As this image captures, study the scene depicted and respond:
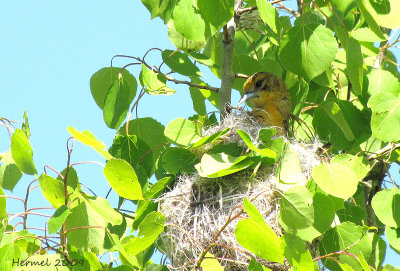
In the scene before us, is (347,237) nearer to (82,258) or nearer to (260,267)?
(260,267)

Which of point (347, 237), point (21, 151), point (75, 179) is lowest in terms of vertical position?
point (347, 237)

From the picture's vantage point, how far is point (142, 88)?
14.4ft

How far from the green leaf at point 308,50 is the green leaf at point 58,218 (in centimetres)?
158

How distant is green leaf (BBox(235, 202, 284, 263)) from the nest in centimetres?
56

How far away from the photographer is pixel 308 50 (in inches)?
160

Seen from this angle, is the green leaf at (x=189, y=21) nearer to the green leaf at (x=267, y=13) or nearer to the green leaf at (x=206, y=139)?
the green leaf at (x=267, y=13)

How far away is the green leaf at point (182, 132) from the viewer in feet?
13.8

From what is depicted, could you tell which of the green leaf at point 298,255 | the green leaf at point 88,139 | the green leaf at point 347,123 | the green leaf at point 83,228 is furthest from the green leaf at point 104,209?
the green leaf at point 347,123

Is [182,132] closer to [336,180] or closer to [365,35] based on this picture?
[336,180]

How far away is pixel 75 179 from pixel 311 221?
157 cm

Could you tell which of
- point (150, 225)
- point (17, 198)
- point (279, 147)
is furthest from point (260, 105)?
point (17, 198)

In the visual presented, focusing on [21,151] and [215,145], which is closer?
[21,151]

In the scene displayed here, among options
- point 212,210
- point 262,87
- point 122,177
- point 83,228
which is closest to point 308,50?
point 212,210

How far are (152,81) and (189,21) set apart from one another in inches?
25.5
